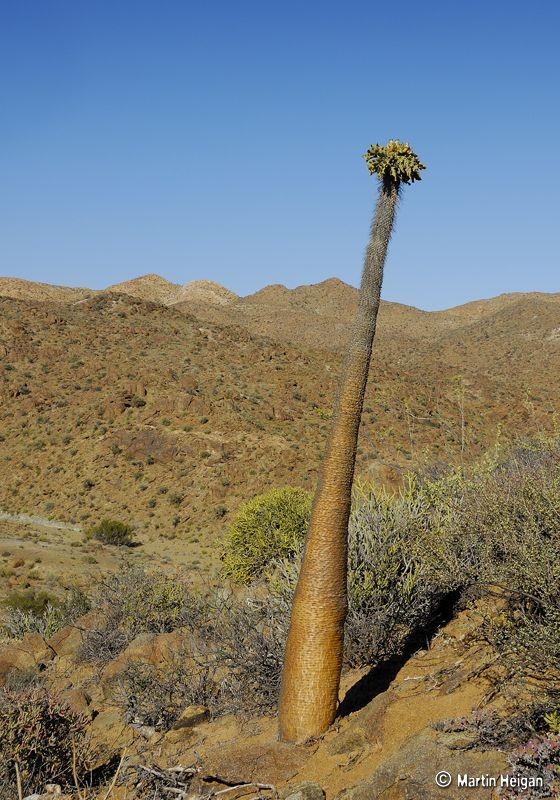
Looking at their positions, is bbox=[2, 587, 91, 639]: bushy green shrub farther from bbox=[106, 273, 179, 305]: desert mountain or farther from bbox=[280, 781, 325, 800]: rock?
bbox=[106, 273, 179, 305]: desert mountain

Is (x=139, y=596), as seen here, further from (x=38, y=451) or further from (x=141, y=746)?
(x=38, y=451)

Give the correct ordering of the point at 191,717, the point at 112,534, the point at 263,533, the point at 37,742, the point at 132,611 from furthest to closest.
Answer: the point at 112,534, the point at 263,533, the point at 132,611, the point at 191,717, the point at 37,742

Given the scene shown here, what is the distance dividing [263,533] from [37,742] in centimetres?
893

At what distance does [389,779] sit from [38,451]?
30.6 m

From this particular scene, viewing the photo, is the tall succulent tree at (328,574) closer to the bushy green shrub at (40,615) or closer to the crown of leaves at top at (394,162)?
the crown of leaves at top at (394,162)

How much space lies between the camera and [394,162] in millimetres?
6477

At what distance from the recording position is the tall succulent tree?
20.0 ft

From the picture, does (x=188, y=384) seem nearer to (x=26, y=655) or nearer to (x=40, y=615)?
(x=40, y=615)

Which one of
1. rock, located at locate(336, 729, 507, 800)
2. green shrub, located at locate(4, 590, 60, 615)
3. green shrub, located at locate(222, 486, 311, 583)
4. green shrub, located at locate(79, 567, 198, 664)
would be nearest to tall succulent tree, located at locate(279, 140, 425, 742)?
rock, located at locate(336, 729, 507, 800)

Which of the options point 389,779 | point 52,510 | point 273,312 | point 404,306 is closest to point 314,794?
point 389,779

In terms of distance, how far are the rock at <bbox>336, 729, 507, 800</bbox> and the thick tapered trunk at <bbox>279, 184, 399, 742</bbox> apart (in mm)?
981

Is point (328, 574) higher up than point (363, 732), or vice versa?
point (328, 574)

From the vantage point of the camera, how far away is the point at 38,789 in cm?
661

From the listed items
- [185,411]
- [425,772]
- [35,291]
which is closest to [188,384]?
[185,411]
